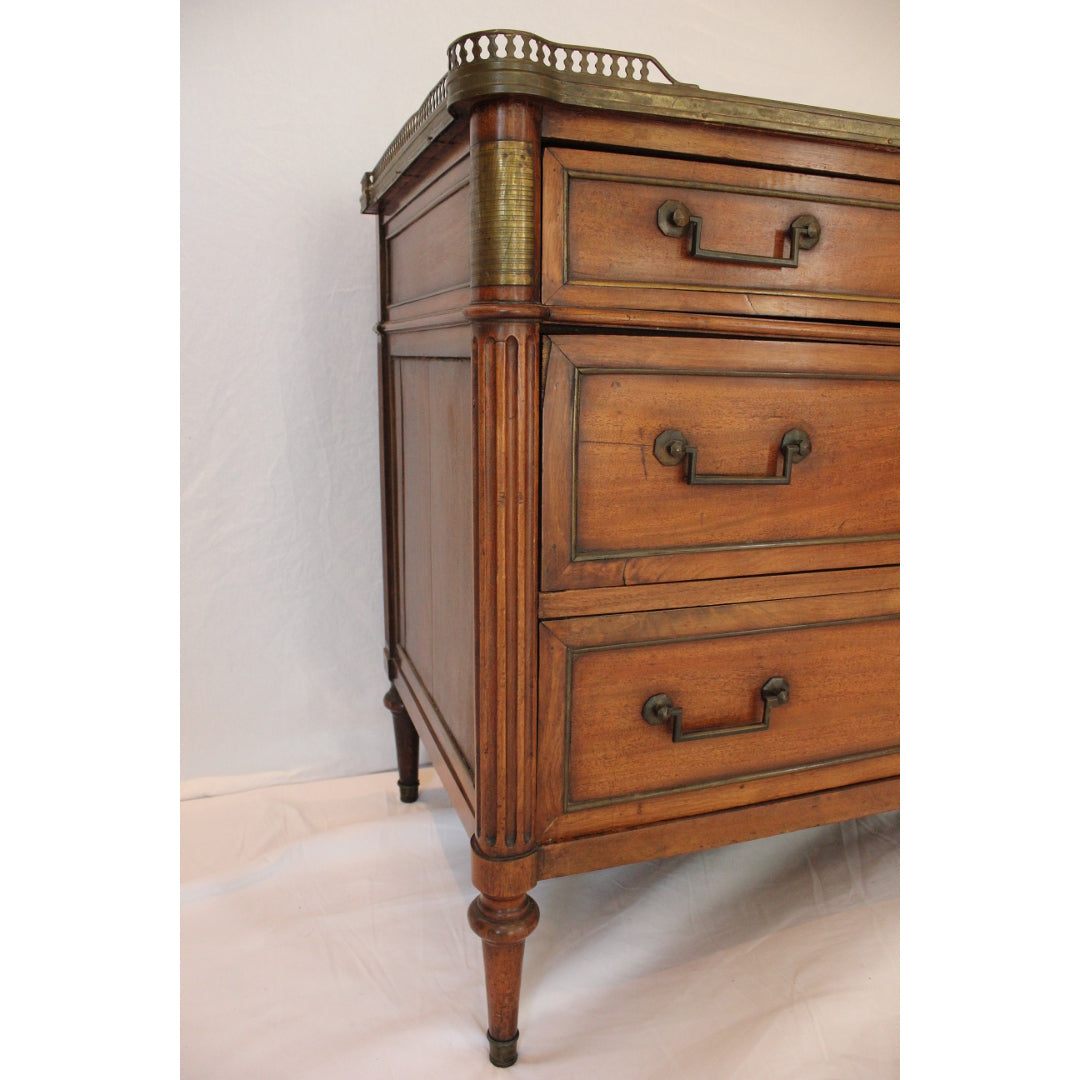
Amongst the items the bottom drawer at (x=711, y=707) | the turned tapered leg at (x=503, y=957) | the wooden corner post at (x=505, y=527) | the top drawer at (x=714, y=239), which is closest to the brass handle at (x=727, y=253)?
the top drawer at (x=714, y=239)

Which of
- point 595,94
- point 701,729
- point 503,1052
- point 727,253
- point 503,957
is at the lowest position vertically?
point 503,1052

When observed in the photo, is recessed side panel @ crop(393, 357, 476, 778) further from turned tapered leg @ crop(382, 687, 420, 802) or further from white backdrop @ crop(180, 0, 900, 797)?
white backdrop @ crop(180, 0, 900, 797)

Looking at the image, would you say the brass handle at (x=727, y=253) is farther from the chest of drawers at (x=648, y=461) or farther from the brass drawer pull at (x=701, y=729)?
the brass drawer pull at (x=701, y=729)

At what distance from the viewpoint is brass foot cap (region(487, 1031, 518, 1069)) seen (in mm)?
1056

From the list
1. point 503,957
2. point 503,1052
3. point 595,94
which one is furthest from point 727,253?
point 503,1052

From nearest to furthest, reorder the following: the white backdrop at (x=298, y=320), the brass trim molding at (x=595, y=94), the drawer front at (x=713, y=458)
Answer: the brass trim molding at (x=595, y=94) → the drawer front at (x=713, y=458) → the white backdrop at (x=298, y=320)

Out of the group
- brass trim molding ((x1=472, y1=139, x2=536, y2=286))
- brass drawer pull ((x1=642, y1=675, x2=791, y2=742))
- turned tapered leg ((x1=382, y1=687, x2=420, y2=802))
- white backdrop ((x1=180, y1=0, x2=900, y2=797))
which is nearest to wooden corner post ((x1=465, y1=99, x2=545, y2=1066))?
brass trim molding ((x1=472, y1=139, x2=536, y2=286))

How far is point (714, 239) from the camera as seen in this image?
3.25 feet

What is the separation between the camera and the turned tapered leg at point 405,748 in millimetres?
1612

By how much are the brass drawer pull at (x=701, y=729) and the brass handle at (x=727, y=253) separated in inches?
19.1

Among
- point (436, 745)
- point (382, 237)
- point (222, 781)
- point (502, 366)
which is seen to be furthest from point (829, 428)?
point (222, 781)

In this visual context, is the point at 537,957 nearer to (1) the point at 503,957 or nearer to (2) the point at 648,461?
(1) the point at 503,957

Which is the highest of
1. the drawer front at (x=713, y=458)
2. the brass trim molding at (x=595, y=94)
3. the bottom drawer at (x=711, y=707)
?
the brass trim molding at (x=595, y=94)

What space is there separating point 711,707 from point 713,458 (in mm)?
296
